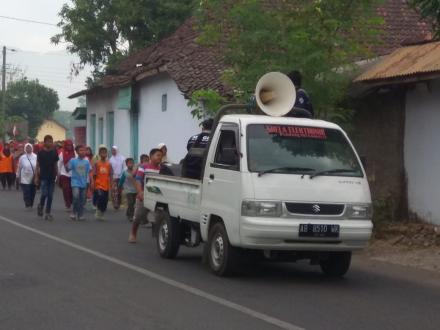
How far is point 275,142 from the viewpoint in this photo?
36.4 ft

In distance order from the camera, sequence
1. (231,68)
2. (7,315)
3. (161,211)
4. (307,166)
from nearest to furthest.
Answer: (7,315) < (307,166) < (161,211) < (231,68)

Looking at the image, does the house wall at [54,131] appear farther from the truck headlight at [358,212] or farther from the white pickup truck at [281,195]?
the truck headlight at [358,212]

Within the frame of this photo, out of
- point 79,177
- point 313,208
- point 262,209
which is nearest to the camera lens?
point 262,209

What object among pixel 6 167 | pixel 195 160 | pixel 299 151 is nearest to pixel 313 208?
pixel 299 151

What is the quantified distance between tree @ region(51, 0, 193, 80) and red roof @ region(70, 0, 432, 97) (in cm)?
155

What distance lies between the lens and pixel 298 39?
15.0 metres

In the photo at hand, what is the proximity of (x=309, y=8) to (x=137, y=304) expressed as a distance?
805 centimetres

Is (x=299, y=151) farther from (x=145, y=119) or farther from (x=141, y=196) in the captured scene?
(x=145, y=119)

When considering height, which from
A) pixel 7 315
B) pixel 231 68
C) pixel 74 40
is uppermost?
pixel 74 40

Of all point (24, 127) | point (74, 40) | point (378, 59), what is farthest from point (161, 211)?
point (24, 127)

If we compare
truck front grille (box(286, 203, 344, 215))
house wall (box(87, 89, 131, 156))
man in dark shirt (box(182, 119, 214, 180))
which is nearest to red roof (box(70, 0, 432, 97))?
house wall (box(87, 89, 131, 156))

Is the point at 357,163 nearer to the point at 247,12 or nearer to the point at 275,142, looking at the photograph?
the point at 275,142

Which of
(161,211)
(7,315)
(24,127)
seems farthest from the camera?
(24,127)

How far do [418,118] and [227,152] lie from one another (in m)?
5.89
